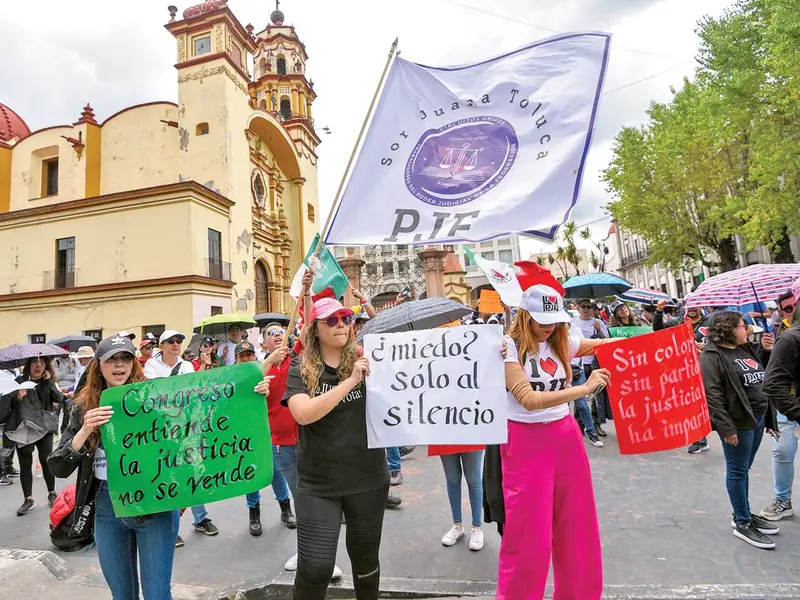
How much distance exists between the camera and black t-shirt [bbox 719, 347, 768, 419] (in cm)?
414

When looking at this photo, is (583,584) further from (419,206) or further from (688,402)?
(419,206)

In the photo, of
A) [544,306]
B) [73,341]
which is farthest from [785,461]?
[73,341]

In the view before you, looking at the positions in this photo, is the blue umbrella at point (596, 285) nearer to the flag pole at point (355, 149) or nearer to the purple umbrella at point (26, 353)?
the flag pole at point (355, 149)

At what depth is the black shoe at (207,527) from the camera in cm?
490

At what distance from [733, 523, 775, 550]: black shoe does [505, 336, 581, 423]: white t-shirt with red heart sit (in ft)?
7.87

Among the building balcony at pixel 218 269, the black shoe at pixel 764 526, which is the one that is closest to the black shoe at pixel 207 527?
the black shoe at pixel 764 526

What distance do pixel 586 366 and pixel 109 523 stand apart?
287 inches

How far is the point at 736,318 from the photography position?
4215mm

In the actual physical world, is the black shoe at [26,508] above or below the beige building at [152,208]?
below

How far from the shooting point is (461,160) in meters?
3.46

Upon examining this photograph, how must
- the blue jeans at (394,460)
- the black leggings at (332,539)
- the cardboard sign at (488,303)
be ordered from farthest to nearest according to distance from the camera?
the cardboard sign at (488,303) → the blue jeans at (394,460) → the black leggings at (332,539)

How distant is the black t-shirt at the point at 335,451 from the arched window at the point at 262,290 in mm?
27163

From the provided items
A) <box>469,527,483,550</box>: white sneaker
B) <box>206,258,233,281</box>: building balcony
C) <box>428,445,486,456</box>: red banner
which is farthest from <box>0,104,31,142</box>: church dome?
<box>469,527,483,550</box>: white sneaker

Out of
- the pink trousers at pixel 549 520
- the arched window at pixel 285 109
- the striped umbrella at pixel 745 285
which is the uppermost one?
the arched window at pixel 285 109
